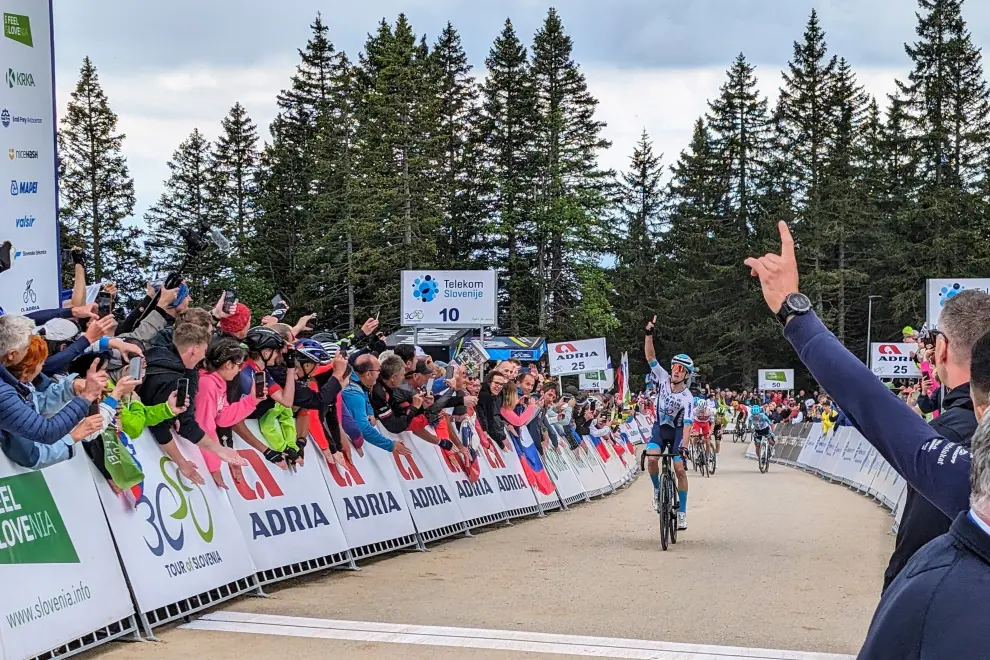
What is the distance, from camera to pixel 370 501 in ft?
39.9

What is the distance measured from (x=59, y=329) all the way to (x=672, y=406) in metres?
8.26

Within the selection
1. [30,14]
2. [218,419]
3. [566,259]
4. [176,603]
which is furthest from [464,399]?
[566,259]

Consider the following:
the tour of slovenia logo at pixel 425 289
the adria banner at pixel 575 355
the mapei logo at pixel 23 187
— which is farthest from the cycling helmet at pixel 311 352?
the adria banner at pixel 575 355

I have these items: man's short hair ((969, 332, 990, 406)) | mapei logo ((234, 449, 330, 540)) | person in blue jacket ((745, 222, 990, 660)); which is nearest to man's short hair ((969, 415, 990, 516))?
person in blue jacket ((745, 222, 990, 660))

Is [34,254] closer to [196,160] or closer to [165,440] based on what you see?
[165,440]

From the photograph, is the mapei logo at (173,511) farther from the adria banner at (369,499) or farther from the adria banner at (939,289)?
the adria banner at (939,289)

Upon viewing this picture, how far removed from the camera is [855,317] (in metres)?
84.4

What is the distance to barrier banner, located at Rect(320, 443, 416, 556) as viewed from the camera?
37.9ft

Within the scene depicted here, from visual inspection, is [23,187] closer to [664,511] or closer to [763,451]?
[664,511]

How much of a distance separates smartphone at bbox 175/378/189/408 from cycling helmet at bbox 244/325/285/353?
144cm

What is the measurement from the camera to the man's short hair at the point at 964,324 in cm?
354

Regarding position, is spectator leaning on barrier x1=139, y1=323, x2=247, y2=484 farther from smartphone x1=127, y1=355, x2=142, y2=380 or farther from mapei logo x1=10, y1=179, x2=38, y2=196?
mapei logo x1=10, y1=179, x2=38, y2=196

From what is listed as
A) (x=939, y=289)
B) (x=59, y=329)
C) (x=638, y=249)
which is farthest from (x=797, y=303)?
(x=638, y=249)

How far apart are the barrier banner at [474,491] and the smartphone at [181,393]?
608cm
